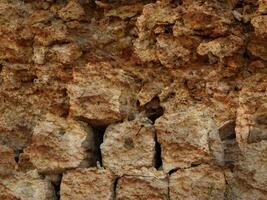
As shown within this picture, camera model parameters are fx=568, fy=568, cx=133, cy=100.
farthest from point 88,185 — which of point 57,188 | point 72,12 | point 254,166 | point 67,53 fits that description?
point 72,12

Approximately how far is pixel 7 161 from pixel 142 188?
97 centimetres

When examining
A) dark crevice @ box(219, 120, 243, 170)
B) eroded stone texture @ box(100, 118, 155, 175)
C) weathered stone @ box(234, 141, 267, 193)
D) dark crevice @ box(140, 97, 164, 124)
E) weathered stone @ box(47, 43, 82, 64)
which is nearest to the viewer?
weathered stone @ box(234, 141, 267, 193)

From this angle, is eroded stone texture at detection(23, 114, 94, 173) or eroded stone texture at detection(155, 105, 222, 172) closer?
→ eroded stone texture at detection(155, 105, 222, 172)

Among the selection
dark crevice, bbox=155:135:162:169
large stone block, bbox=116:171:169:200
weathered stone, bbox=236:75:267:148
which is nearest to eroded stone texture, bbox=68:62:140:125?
dark crevice, bbox=155:135:162:169

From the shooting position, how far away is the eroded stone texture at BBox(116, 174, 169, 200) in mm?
3365

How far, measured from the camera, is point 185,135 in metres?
3.35

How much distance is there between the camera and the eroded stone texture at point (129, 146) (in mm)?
3442

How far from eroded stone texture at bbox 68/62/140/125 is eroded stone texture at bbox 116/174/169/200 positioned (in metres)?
0.40

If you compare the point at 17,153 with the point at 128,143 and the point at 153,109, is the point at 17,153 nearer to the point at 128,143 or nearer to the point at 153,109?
the point at 128,143

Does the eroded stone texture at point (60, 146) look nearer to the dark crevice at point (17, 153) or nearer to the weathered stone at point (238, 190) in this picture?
the dark crevice at point (17, 153)

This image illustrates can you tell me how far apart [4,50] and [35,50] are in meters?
0.24

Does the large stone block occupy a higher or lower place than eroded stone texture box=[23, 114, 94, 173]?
lower

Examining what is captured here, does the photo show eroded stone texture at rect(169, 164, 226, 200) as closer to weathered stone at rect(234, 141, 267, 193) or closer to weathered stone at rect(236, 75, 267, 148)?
weathered stone at rect(234, 141, 267, 193)

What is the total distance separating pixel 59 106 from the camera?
3738 mm
